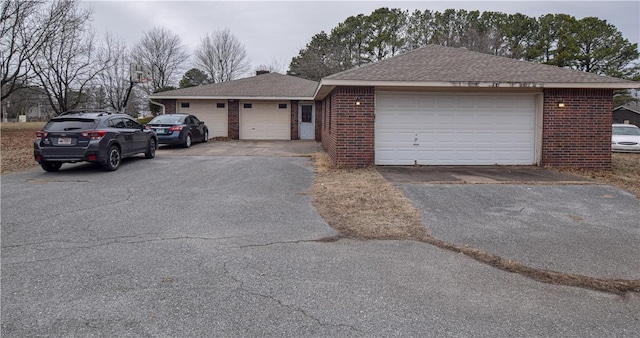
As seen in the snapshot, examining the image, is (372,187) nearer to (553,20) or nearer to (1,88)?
(1,88)

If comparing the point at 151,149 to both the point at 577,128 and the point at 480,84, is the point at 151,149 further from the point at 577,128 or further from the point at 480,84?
the point at 577,128

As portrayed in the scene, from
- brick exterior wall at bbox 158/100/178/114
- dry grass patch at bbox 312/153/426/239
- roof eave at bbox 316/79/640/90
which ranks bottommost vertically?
dry grass patch at bbox 312/153/426/239

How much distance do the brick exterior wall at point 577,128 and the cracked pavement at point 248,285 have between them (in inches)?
321

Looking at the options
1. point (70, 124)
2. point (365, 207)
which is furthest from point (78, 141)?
point (365, 207)

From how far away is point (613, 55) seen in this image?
31.8 metres

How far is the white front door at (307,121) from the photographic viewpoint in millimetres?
22078

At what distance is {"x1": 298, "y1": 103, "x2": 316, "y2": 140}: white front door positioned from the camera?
72.4 feet

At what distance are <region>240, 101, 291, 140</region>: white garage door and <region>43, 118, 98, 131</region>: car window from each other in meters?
12.0

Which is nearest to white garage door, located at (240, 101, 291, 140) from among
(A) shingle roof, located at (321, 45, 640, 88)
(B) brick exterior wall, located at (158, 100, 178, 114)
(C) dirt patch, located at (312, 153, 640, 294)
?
(B) brick exterior wall, located at (158, 100, 178, 114)

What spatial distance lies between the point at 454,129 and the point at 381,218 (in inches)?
245

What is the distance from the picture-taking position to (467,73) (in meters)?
11.0

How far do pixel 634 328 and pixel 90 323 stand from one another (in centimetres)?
390

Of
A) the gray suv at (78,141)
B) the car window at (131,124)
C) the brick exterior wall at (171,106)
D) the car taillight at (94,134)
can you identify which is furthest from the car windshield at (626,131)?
the brick exterior wall at (171,106)

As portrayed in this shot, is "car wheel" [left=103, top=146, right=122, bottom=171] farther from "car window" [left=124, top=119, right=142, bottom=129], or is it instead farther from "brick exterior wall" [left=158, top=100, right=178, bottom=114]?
"brick exterior wall" [left=158, top=100, right=178, bottom=114]
